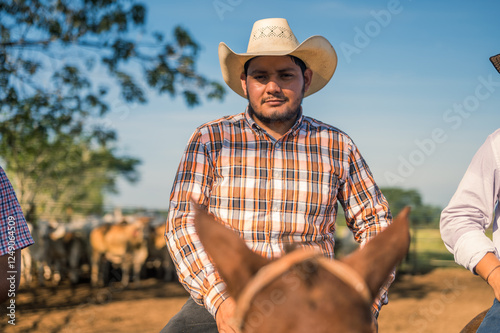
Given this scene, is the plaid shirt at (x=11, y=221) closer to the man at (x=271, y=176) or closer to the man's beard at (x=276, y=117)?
the man at (x=271, y=176)

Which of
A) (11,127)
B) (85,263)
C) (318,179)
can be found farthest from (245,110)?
(85,263)

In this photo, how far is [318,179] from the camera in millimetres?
2588

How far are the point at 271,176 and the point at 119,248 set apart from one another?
454 inches

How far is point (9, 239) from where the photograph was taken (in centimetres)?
238

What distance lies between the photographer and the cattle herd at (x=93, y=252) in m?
12.8

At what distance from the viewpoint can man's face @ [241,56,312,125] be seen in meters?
2.54

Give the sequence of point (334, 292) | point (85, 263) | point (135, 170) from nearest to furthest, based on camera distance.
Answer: point (334, 292) < point (85, 263) < point (135, 170)

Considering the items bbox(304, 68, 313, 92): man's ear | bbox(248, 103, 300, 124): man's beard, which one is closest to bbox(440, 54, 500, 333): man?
bbox(248, 103, 300, 124): man's beard

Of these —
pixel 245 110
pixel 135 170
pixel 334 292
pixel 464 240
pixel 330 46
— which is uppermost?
pixel 330 46

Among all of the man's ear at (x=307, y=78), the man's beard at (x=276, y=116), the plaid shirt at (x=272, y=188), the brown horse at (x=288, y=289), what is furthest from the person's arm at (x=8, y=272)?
the man's ear at (x=307, y=78)

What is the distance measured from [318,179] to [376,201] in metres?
0.37

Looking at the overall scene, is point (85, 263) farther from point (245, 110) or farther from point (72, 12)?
point (245, 110)

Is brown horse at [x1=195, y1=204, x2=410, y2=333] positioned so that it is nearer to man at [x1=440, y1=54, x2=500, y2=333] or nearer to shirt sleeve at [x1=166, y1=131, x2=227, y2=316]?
shirt sleeve at [x1=166, y1=131, x2=227, y2=316]

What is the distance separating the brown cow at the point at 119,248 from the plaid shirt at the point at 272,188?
1129cm
